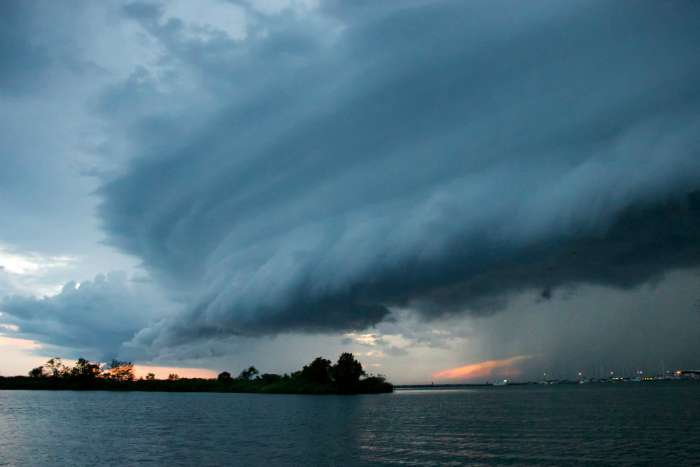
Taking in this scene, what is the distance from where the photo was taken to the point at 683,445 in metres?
65.4

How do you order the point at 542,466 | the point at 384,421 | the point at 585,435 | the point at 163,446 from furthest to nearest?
the point at 384,421, the point at 585,435, the point at 163,446, the point at 542,466

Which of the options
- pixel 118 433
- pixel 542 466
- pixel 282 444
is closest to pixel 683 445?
pixel 542 466

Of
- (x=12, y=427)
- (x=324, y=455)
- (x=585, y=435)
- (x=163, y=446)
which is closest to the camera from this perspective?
(x=324, y=455)

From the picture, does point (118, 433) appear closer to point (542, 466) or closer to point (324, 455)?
point (324, 455)

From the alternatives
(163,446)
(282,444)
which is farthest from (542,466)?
(163,446)

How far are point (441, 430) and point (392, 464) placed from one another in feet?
117

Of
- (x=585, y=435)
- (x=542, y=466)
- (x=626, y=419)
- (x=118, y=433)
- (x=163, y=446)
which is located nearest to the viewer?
(x=542, y=466)

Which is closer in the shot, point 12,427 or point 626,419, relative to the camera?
point 12,427

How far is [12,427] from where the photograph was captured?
9575 cm

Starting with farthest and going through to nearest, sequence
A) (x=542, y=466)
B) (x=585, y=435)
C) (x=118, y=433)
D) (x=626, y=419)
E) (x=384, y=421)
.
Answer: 1. (x=384, y=421)
2. (x=626, y=419)
3. (x=118, y=433)
4. (x=585, y=435)
5. (x=542, y=466)

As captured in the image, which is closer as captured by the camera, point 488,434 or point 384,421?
point 488,434

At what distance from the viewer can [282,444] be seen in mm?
72562

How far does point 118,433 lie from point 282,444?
1347 inches

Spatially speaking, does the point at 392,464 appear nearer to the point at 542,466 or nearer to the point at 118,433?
the point at 542,466
